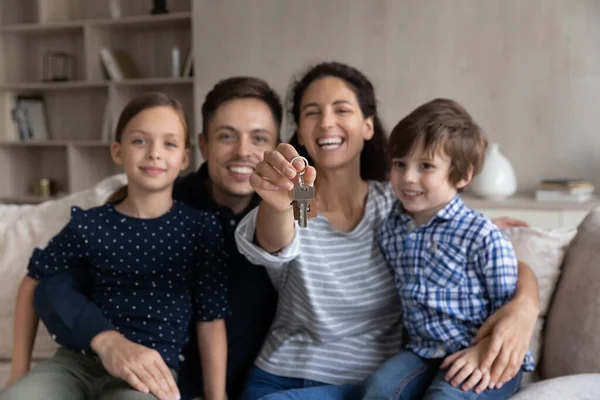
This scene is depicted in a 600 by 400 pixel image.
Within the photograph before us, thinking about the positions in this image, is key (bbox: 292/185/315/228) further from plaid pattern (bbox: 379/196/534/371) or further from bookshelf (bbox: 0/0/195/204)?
bookshelf (bbox: 0/0/195/204)

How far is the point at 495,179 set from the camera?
3.03 metres

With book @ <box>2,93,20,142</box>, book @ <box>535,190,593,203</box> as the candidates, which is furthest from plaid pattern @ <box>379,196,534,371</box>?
book @ <box>2,93,20,142</box>

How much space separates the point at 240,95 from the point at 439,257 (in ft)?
2.10

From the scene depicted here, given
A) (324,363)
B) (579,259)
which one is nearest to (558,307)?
(579,259)

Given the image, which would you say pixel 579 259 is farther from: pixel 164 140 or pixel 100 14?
pixel 100 14

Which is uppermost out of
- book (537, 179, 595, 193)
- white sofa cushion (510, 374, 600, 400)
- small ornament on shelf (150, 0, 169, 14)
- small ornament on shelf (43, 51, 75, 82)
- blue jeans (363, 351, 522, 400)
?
small ornament on shelf (150, 0, 169, 14)

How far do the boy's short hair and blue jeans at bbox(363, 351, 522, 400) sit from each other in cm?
44

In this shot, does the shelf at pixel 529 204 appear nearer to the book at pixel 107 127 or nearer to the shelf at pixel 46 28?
the book at pixel 107 127

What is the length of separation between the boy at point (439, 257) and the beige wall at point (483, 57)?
6.45ft

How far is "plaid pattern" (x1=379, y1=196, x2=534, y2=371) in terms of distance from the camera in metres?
1.35

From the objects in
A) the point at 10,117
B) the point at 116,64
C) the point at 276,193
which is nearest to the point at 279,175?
the point at 276,193

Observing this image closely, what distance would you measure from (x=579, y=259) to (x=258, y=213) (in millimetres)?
821

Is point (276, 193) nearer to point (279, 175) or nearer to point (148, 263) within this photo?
point (279, 175)

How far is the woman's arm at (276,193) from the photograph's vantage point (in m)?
1.03
